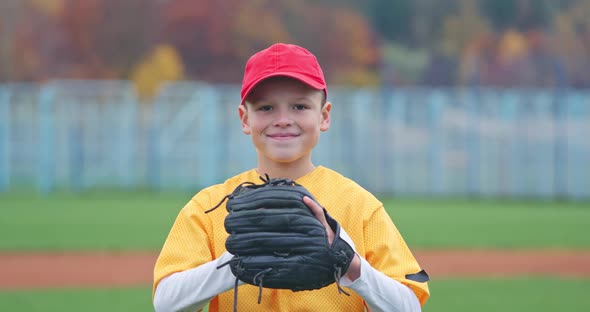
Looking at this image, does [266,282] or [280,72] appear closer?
[266,282]

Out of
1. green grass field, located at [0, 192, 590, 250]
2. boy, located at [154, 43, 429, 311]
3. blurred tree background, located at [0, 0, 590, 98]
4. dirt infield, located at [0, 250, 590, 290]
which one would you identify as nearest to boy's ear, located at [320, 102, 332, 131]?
boy, located at [154, 43, 429, 311]

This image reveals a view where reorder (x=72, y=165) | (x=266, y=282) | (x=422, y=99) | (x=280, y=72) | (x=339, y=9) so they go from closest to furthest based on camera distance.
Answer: (x=266, y=282) < (x=280, y=72) < (x=72, y=165) < (x=422, y=99) < (x=339, y=9)

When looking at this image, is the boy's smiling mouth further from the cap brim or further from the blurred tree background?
the blurred tree background

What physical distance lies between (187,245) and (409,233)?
9116 mm

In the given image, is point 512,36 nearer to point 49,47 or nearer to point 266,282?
point 49,47

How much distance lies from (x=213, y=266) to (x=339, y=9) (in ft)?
106

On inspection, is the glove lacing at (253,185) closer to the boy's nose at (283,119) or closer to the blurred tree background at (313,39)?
the boy's nose at (283,119)

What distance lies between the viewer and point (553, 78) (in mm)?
30422

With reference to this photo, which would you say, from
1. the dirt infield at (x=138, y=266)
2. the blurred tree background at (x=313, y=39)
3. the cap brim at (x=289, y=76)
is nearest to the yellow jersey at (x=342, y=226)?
the cap brim at (x=289, y=76)

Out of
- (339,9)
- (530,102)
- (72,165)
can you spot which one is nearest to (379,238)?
(72,165)

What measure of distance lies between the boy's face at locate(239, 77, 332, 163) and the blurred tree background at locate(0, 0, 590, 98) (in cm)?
2828

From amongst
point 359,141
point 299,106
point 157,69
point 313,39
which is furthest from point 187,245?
point 313,39

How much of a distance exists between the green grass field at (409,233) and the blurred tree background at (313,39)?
12.3 meters

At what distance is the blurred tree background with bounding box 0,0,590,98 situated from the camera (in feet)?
103
